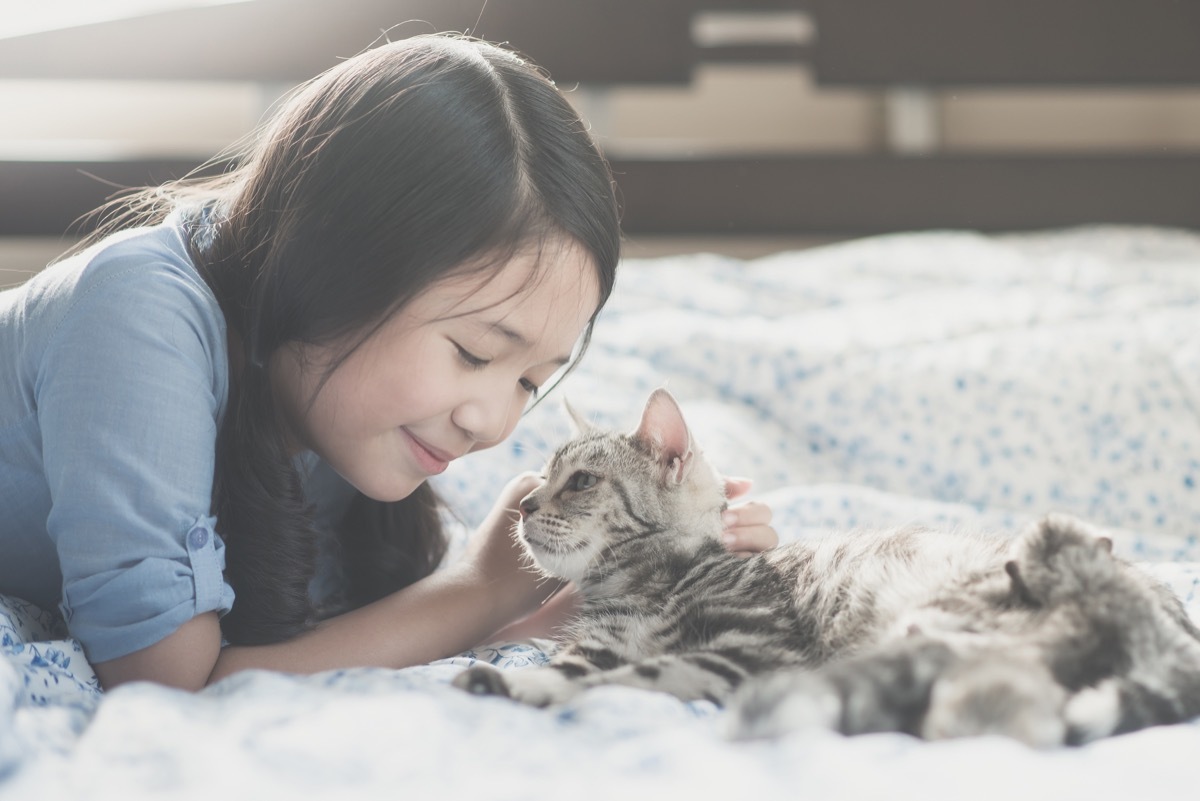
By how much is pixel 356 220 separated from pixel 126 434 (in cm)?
31

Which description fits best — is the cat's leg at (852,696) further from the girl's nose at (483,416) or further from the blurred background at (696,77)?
the blurred background at (696,77)

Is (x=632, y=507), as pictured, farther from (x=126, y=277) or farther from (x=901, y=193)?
(x=901, y=193)

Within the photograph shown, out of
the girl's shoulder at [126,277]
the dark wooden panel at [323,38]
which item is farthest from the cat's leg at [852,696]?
the dark wooden panel at [323,38]

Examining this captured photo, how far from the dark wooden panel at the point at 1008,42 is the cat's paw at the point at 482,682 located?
2.49 m

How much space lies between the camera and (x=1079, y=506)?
1761 mm

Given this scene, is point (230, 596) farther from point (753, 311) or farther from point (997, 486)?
point (753, 311)

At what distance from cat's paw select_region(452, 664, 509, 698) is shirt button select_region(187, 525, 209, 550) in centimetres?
30

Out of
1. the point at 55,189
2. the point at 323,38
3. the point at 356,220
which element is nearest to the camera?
the point at 356,220

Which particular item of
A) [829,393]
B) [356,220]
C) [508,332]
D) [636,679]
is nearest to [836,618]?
[636,679]

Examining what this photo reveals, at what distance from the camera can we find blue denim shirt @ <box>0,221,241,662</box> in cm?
97

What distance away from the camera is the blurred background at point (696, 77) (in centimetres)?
275

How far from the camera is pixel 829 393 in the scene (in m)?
1.95

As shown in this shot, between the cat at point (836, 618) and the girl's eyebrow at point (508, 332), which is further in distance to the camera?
the girl's eyebrow at point (508, 332)

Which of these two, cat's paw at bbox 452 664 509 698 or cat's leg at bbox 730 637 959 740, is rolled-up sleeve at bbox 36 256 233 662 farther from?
cat's leg at bbox 730 637 959 740
